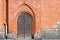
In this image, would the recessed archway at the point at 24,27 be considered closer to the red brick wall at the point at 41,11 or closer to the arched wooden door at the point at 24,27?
the arched wooden door at the point at 24,27

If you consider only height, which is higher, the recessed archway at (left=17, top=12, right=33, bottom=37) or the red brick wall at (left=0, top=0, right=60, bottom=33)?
the red brick wall at (left=0, top=0, right=60, bottom=33)

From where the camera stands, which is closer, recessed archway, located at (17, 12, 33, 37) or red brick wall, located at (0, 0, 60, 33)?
red brick wall, located at (0, 0, 60, 33)

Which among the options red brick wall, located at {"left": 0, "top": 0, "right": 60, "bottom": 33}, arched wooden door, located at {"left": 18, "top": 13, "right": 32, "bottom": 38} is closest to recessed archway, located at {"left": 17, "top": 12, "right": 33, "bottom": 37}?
arched wooden door, located at {"left": 18, "top": 13, "right": 32, "bottom": 38}

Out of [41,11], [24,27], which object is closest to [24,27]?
[24,27]

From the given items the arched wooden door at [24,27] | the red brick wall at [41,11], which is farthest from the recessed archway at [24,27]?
the red brick wall at [41,11]

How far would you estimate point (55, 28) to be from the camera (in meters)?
19.4

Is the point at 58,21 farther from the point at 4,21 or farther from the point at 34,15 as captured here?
the point at 4,21

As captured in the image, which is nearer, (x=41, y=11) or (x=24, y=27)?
(x=41, y=11)

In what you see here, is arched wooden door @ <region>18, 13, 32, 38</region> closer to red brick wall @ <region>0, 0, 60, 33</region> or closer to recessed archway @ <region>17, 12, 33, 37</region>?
recessed archway @ <region>17, 12, 33, 37</region>

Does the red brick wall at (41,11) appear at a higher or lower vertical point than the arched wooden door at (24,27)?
higher

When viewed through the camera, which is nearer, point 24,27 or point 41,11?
point 41,11

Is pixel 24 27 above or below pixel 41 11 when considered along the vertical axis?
below

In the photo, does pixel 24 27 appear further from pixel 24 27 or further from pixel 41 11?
pixel 41 11

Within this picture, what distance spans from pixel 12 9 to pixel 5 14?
542mm
